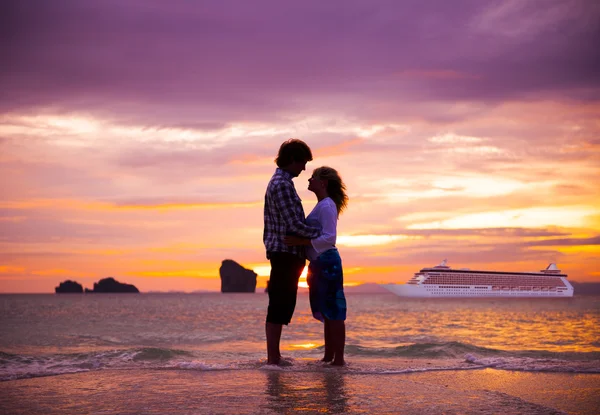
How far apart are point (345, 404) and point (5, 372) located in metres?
3.23

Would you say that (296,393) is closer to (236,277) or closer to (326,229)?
(326,229)

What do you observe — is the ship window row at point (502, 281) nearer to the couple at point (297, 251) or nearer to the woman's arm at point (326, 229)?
the couple at point (297, 251)

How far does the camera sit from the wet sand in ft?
10.3

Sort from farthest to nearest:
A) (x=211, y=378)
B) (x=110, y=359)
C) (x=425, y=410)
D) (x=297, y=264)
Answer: (x=110, y=359) → (x=297, y=264) → (x=211, y=378) → (x=425, y=410)

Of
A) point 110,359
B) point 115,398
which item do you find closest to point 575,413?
point 115,398

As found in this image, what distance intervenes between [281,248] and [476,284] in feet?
281

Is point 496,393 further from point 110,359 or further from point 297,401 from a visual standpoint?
point 110,359

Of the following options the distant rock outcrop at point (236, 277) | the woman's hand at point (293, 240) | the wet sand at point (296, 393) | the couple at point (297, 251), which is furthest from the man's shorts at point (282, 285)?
the distant rock outcrop at point (236, 277)

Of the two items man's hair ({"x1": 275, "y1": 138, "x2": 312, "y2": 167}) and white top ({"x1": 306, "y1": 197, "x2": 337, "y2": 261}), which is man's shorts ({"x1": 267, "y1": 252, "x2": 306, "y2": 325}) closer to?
white top ({"x1": 306, "y1": 197, "x2": 337, "y2": 261})

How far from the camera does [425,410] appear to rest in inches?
122

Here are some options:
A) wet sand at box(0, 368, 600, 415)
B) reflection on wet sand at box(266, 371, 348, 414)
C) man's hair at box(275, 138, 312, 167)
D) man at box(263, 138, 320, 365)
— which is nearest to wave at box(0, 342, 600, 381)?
wet sand at box(0, 368, 600, 415)

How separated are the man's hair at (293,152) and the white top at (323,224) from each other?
1.49ft

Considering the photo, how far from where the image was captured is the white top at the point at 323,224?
511 cm

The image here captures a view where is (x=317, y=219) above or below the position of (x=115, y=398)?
above
